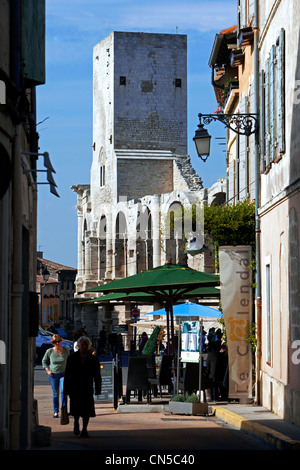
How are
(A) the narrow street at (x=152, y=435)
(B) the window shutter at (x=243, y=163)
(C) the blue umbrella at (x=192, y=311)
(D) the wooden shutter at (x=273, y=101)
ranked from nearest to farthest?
(A) the narrow street at (x=152, y=435)
(D) the wooden shutter at (x=273, y=101)
(B) the window shutter at (x=243, y=163)
(C) the blue umbrella at (x=192, y=311)

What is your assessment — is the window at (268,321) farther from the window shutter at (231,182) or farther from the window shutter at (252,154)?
the window shutter at (231,182)

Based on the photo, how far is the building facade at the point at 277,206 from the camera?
45.6 feet

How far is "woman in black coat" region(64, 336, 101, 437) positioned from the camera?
13031 mm

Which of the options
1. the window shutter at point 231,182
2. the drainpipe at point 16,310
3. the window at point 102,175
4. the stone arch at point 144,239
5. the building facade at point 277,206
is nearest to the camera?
the drainpipe at point 16,310

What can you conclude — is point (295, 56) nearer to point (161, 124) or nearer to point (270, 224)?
point (270, 224)

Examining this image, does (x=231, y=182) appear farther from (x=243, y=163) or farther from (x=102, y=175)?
(x=102, y=175)

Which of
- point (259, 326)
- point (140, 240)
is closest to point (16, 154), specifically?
point (259, 326)

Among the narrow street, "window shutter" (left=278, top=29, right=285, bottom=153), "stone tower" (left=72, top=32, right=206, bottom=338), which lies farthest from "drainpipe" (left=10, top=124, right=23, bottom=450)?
"stone tower" (left=72, top=32, right=206, bottom=338)

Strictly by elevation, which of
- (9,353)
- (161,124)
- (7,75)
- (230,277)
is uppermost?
(161,124)

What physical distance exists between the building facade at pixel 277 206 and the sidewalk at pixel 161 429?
57 cm

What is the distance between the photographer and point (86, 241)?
3201 inches

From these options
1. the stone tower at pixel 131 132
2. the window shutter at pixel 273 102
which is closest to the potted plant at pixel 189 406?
the window shutter at pixel 273 102

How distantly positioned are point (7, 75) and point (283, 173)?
697cm

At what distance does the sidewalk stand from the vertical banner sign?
489mm
